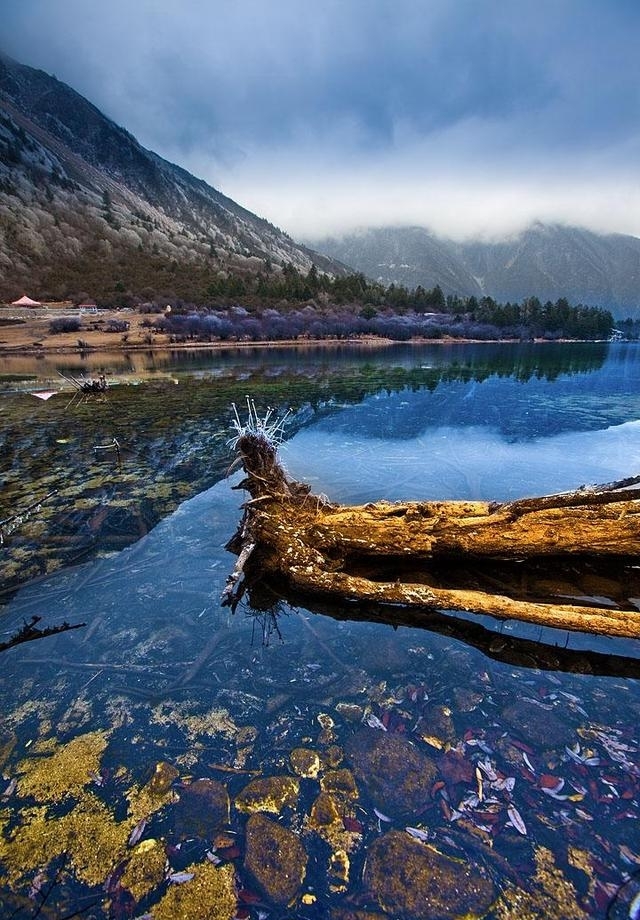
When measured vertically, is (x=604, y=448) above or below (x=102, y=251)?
below

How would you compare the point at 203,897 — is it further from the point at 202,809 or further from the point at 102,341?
the point at 102,341

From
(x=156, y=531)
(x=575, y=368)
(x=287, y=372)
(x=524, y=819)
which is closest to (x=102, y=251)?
(x=287, y=372)

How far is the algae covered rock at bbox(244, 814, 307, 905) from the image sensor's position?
328 cm

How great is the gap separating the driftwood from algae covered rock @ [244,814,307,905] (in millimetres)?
2941

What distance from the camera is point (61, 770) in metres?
4.16

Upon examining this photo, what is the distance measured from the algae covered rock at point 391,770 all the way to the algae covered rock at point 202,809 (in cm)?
123

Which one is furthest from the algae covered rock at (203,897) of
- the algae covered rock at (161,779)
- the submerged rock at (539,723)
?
the submerged rock at (539,723)

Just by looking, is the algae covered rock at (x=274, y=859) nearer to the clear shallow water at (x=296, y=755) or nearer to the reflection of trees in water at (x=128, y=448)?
the clear shallow water at (x=296, y=755)

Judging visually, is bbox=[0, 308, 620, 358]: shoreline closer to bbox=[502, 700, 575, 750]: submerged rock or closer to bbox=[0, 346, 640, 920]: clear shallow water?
bbox=[0, 346, 640, 920]: clear shallow water

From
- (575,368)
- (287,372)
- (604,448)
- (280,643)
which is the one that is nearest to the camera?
(280,643)

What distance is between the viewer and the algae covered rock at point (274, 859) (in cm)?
328

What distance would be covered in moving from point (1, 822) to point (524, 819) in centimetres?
436

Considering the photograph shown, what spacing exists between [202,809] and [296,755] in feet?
3.07

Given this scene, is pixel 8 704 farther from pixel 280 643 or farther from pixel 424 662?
pixel 424 662
